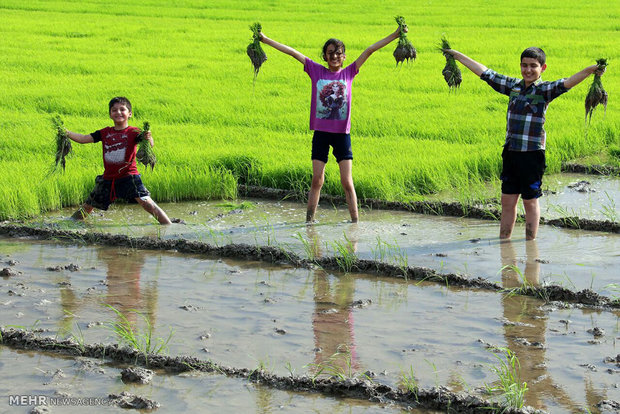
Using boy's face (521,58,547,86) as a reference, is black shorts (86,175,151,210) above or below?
below

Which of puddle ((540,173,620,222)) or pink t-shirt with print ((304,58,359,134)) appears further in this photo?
puddle ((540,173,620,222))

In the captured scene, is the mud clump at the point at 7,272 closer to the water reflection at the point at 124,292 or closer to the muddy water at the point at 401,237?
the water reflection at the point at 124,292

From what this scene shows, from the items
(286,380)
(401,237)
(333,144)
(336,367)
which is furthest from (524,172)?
(286,380)

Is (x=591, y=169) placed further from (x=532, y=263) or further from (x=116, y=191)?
(x=116, y=191)

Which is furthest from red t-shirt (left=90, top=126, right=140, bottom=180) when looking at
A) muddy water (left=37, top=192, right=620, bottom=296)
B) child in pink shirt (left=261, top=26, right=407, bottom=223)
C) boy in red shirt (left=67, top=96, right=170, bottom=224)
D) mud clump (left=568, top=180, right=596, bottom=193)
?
mud clump (left=568, top=180, right=596, bottom=193)

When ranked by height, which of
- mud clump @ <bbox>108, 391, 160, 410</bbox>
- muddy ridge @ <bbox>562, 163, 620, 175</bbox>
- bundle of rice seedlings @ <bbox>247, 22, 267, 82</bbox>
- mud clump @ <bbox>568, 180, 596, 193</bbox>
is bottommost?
mud clump @ <bbox>108, 391, 160, 410</bbox>

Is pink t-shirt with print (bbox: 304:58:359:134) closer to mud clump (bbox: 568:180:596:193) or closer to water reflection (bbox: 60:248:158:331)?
water reflection (bbox: 60:248:158:331)

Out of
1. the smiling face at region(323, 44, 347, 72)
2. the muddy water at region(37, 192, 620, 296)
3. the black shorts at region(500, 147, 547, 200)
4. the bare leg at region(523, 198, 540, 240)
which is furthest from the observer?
the smiling face at region(323, 44, 347, 72)

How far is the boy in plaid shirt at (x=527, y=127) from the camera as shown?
→ 5.49 m

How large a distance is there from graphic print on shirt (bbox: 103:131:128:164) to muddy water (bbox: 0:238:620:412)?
0.96m

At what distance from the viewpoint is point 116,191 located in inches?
249

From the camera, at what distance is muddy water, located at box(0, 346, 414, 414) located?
10.9ft

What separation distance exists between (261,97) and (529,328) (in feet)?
26.9

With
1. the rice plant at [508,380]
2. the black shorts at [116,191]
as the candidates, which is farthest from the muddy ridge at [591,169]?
the rice plant at [508,380]
